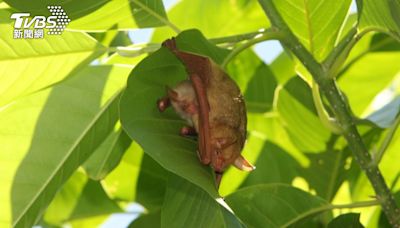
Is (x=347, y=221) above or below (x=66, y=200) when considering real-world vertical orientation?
above

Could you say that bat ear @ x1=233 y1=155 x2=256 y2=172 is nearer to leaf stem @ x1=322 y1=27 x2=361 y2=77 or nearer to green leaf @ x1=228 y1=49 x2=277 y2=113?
leaf stem @ x1=322 y1=27 x2=361 y2=77

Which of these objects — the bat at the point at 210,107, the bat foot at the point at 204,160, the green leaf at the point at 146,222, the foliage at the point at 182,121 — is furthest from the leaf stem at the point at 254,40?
the green leaf at the point at 146,222

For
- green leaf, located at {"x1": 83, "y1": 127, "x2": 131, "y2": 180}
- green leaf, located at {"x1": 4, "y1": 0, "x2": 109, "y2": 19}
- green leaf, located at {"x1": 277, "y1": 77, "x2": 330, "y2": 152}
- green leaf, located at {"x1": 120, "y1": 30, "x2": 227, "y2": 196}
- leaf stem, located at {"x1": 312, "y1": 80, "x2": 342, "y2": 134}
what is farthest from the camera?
green leaf, located at {"x1": 277, "y1": 77, "x2": 330, "y2": 152}

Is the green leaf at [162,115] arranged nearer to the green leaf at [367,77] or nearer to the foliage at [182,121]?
the foliage at [182,121]

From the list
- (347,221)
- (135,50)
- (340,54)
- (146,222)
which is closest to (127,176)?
(146,222)

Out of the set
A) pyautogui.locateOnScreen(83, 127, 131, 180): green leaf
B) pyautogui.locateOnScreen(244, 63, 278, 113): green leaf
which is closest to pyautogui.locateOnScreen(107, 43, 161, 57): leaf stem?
pyautogui.locateOnScreen(83, 127, 131, 180): green leaf

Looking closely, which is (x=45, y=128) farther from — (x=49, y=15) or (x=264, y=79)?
(x=264, y=79)

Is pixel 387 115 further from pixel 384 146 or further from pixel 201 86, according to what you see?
pixel 201 86

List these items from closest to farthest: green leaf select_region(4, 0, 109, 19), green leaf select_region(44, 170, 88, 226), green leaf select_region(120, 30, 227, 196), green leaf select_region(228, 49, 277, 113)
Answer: green leaf select_region(120, 30, 227, 196) < green leaf select_region(4, 0, 109, 19) < green leaf select_region(228, 49, 277, 113) < green leaf select_region(44, 170, 88, 226)
